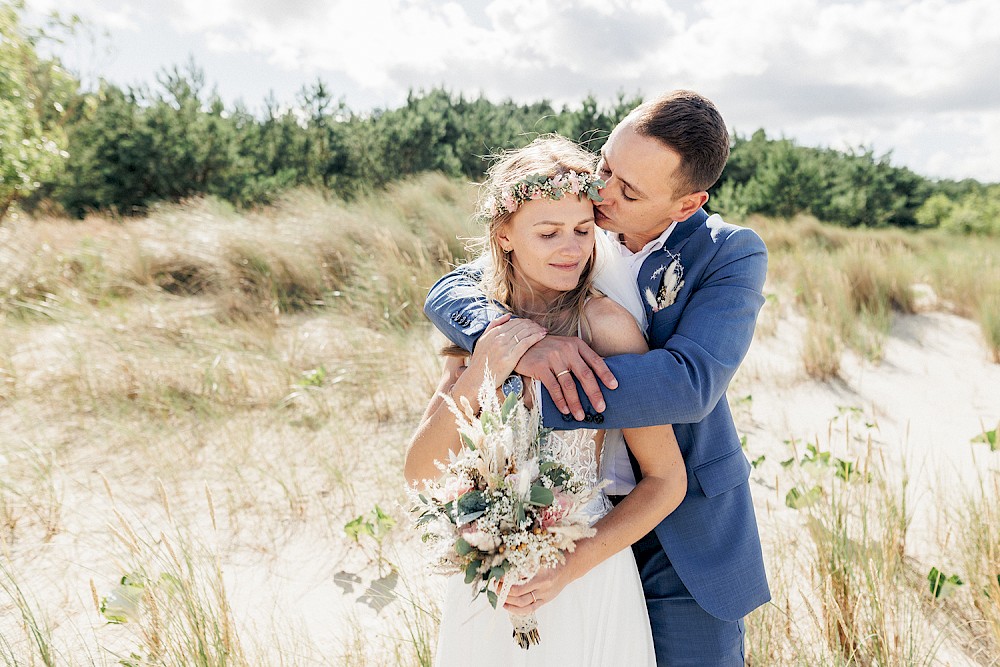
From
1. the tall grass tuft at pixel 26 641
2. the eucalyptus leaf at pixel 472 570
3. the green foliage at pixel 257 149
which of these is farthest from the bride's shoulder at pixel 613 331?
the green foliage at pixel 257 149

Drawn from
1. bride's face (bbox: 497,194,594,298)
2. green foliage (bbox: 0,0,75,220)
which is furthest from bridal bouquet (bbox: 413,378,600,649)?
green foliage (bbox: 0,0,75,220)

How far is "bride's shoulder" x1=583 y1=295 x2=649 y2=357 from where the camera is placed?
1838 millimetres

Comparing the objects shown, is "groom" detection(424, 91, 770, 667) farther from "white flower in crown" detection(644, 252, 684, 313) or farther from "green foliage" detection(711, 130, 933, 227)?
"green foliage" detection(711, 130, 933, 227)

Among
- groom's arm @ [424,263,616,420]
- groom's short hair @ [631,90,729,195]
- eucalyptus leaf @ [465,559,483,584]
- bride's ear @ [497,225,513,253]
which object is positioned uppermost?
groom's short hair @ [631,90,729,195]

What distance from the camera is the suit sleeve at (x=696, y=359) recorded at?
162 centimetres

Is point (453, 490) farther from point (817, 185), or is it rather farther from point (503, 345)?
point (817, 185)

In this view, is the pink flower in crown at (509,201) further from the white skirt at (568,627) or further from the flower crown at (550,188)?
the white skirt at (568,627)

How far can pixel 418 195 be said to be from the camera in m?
9.95

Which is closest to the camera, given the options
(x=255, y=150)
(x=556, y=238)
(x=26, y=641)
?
(x=556, y=238)

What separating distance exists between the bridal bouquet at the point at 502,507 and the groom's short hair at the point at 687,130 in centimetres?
112

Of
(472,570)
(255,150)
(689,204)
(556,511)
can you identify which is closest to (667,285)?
(689,204)

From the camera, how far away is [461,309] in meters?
2.19

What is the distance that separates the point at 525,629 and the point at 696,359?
0.85m

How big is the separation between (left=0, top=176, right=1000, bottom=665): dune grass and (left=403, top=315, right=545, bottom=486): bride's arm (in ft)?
3.21
